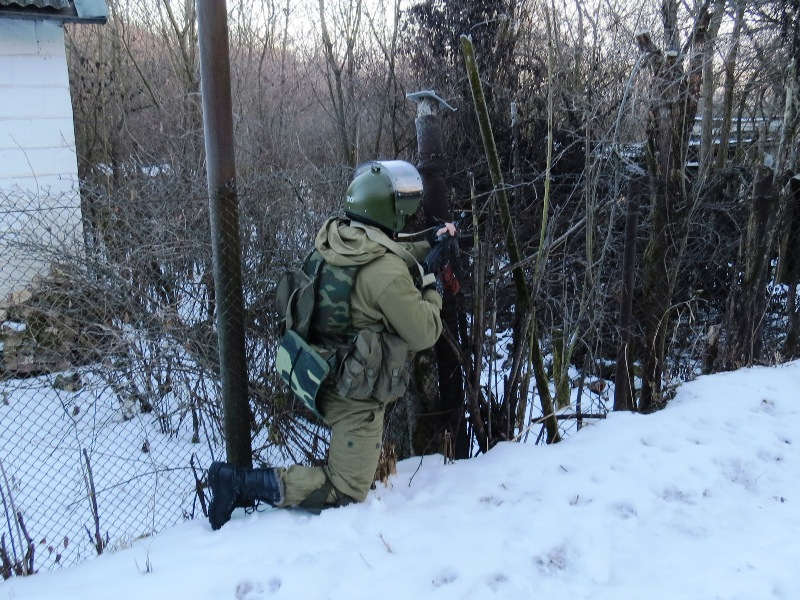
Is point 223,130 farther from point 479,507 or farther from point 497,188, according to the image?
point 479,507

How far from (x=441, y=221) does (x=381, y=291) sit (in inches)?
34.5

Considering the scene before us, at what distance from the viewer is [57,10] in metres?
6.29

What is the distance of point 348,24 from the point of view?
10.4 metres

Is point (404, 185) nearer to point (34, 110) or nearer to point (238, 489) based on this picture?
point (238, 489)

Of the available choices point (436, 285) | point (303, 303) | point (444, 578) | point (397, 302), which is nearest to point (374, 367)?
point (397, 302)

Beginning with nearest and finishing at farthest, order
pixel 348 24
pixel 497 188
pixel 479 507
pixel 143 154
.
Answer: pixel 479 507, pixel 497 188, pixel 143 154, pixel 348 24

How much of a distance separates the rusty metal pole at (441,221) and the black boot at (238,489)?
1.17 m

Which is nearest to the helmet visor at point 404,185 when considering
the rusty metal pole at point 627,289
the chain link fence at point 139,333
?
the chain link fence at point 139,333

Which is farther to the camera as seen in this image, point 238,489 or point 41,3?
point 41,3

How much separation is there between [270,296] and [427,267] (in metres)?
1.28

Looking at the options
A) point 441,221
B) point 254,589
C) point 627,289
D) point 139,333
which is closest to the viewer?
point 254,589

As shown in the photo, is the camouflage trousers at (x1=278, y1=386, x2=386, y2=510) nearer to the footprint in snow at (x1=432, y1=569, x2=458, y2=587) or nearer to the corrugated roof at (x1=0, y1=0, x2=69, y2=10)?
the footprint in snow at (x1=432, y1=569, x2=458, y2=587)

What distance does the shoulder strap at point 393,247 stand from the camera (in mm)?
2855

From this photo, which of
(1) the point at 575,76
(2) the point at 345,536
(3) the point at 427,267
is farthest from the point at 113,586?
(1) the point at 575,76
